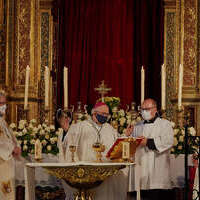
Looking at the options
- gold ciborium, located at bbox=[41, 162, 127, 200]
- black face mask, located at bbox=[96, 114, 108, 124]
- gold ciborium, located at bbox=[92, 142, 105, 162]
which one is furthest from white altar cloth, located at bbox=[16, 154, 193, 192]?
gold ciborium, located at bbox=[41, 162, 127, 200]

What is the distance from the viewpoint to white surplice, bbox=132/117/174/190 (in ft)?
27.7

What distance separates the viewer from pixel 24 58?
10.9m

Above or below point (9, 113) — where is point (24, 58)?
above

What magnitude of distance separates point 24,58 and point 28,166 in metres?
3.72

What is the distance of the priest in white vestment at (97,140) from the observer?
327 inches

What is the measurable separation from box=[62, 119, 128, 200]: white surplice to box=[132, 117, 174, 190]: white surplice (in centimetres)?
36

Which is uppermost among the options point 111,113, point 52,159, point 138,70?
point 138,70

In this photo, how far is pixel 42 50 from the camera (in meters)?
11.3

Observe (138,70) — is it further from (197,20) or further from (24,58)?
(24,58)

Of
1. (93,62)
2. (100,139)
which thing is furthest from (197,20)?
(100,139)

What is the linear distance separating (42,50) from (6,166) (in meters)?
3.77

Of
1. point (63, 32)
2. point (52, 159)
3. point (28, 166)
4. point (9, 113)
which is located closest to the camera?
point (28, 166)

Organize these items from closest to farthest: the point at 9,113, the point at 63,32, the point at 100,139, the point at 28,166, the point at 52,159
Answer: the point at 28,166 → the point at 100,139 → the point at 52,159 → the point at 9,113 → the point at 63,32

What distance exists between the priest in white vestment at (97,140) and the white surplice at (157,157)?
36 cm
